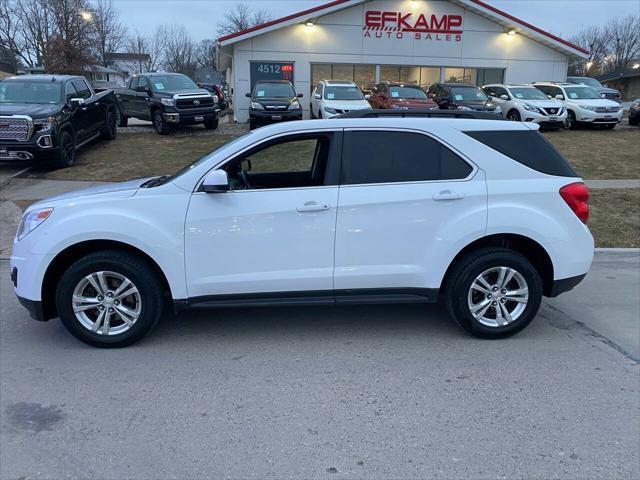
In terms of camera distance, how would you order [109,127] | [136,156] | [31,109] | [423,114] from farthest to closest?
[109,127] → [136,156] → [31,109] → [423,114]

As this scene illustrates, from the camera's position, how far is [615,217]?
8.28 m

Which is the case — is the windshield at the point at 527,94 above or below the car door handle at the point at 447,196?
above

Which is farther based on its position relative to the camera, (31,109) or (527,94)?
(527,94)

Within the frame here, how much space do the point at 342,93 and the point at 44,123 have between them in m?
10.8

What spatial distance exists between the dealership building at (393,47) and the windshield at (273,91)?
206 inches

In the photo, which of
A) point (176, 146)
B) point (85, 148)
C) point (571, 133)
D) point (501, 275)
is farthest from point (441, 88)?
point (501, 275)

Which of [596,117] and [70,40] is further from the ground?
[70,40]

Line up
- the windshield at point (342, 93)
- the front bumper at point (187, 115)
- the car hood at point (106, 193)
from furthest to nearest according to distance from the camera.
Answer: the windshield at point (342, 93)
the front bumper at point (187, 115)
the car hood at point (106, 193)

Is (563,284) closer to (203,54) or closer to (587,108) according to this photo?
(587,108)

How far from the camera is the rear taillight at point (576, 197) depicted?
418 centimetres

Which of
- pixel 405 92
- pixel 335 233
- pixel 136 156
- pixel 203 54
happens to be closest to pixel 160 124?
pixel 136 156

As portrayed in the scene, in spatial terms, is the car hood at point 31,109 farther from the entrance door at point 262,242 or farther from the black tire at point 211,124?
the entrance door at point 262,242

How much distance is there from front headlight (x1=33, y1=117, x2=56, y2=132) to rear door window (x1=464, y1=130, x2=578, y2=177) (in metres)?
9.16

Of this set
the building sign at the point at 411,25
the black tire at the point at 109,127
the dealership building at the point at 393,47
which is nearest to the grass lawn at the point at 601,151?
the dealership building at the point at 393,47
